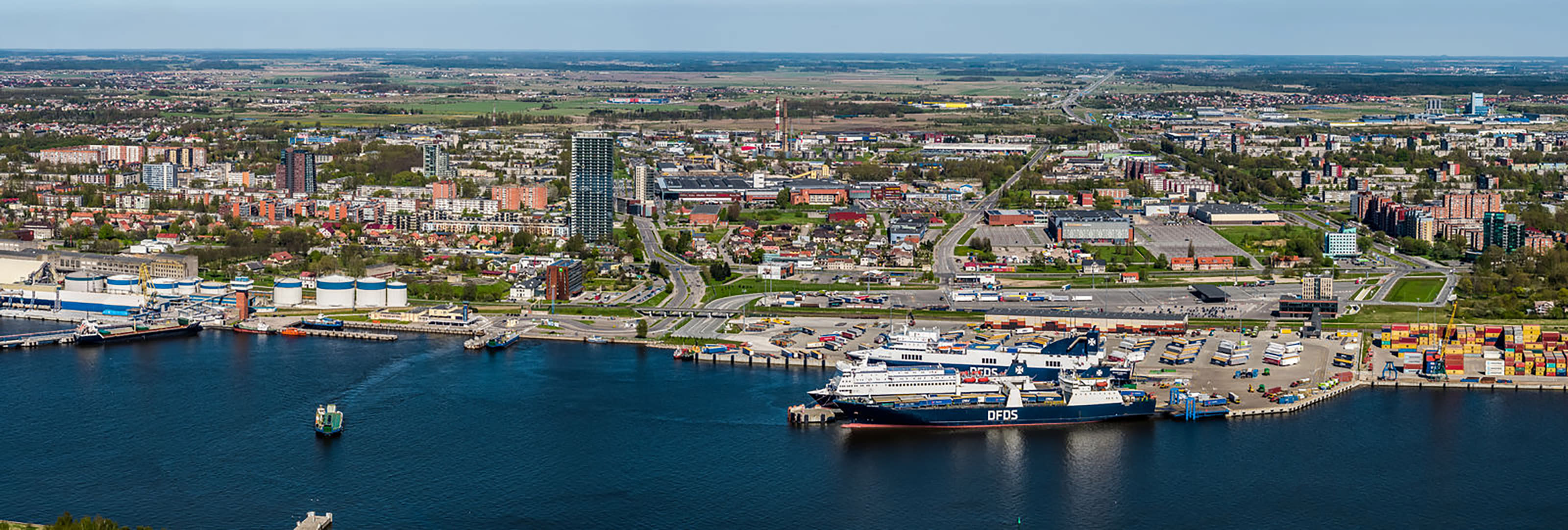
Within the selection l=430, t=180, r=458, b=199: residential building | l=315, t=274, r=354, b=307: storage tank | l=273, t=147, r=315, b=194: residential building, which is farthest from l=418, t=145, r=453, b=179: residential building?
l=315, t=274, r=354, b=307: storage tank

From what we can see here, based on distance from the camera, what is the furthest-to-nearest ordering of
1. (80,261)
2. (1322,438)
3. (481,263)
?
1. (481,263)
2. (80,261)
3. (1322,438)

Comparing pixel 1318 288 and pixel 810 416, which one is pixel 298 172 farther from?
pixel 810 416

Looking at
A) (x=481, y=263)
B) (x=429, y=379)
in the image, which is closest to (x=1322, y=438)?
(x=429, y=379)

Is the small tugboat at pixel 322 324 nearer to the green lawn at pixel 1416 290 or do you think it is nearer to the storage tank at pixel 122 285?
the storage tank at pixel 122 285

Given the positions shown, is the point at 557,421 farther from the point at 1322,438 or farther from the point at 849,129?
the point at 849,129

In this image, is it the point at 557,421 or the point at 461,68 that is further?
the point at 461,68

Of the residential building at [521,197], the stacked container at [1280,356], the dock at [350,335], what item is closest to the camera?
the stacked container at [1280,356]

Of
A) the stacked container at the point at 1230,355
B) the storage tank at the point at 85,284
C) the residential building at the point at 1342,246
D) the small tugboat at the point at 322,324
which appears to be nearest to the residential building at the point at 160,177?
the storage tank at the point at 85,284
